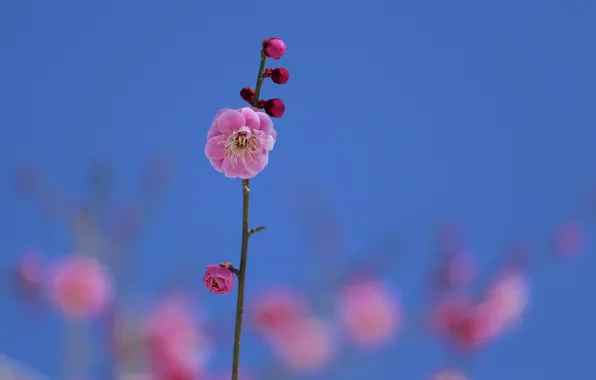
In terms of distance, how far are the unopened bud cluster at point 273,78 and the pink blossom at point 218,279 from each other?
0.89ft

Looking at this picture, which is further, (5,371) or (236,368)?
(5,371)

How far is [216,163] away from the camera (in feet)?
3.98

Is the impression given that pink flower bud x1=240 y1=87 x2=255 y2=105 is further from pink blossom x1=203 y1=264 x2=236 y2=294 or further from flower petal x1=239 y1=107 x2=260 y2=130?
pink blossom x1=203 y1=264 x2=236 y2=294

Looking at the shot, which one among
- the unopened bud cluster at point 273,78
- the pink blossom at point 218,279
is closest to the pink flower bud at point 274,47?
the unopened bud cluster at point 273,78

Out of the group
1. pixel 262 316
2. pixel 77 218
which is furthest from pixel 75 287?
pixel 262 316

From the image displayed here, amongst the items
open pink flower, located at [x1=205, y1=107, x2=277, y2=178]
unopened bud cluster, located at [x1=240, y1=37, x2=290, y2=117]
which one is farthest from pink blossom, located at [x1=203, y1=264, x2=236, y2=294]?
unopened bud cluster, located at [x1=240, y1=37, x2=290, y2=117]

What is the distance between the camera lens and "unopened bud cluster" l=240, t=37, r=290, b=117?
3.67ft

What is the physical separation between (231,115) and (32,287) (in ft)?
7.48

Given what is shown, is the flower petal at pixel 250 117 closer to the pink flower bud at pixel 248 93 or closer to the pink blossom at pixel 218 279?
the pink flower bud at pixel 248 93

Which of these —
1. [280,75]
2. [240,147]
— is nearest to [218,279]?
[240,147]

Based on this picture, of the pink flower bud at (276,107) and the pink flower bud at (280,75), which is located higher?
the pink flower bud at (280,75)

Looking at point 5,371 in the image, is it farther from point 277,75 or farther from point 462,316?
point 277,75

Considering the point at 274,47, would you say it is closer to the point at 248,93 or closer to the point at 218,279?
the point at 248,93

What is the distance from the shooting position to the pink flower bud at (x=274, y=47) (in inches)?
43.9
